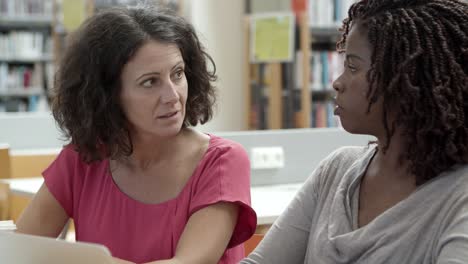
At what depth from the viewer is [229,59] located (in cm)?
586

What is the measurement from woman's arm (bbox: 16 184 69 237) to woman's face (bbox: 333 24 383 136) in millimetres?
760

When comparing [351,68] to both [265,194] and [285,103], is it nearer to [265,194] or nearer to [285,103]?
[265,194]

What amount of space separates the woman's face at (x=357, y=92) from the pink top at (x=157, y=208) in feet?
1.28

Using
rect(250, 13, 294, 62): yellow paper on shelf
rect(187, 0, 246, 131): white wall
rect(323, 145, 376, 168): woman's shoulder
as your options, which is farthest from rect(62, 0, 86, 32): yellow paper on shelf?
rect(323, 145, 376, 168): woman's shoulder

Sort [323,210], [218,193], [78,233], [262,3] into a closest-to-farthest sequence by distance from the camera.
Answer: [323,210]
[218,193]
[78,233]
[262,3]

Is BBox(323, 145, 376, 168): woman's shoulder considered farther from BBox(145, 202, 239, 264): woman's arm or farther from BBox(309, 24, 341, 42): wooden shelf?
BBox(309, 24, 341, 42): wooden shelf

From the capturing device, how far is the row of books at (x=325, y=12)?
5.59m

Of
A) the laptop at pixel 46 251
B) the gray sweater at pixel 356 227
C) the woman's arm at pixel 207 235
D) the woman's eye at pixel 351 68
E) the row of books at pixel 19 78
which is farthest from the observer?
the row of books at pixel 19 78

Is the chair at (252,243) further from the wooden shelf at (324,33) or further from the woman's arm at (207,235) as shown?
the wooden shelf at (324,33)

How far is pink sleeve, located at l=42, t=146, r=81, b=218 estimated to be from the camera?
1.67 metres

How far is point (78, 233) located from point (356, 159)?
0.66m

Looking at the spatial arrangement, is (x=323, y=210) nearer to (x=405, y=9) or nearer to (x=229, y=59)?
(x=405, y=9)

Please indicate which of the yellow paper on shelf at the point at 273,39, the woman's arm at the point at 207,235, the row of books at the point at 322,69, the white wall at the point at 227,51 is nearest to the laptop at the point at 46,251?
the woman's arm at the point at 207,235

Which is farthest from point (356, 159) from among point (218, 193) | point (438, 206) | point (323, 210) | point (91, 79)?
point (91, 79)
